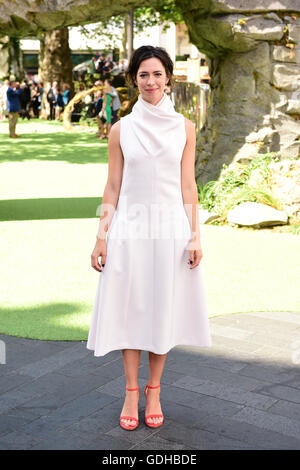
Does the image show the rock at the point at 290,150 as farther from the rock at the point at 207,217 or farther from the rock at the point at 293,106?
the rock at the point at 207,217

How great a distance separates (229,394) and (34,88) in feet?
95.9

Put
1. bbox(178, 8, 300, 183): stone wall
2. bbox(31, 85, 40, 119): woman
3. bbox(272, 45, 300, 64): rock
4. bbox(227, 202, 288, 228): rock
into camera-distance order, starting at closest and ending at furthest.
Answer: bbox(227, 202, 288, 228): rock < bbox(178, 8, 300, 183): stone wall < bbox(272, 45, 300, 64): rock < bbox(31, 85, 40, 119): woman

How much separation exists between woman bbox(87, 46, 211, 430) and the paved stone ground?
0.88 feet

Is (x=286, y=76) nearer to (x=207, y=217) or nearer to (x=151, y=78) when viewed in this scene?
(x=207, y=217)

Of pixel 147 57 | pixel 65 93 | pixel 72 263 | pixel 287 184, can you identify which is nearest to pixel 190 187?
pixel 147 57

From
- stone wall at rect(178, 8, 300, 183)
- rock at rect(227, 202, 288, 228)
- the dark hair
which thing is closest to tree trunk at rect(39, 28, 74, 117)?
stone wall at rect(178, 8, 300, 183)

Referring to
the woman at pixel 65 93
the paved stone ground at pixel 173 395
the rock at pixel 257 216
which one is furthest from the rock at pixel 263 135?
the woman at pixel 65 93

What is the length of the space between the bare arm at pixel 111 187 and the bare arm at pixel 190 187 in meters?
0.34

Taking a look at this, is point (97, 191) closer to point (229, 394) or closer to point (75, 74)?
point (229, 394)

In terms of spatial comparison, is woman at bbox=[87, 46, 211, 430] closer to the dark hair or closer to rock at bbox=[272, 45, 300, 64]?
the dark hair

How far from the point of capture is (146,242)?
345 centimetres

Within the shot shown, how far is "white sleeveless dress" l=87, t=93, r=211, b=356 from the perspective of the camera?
11.2 feet

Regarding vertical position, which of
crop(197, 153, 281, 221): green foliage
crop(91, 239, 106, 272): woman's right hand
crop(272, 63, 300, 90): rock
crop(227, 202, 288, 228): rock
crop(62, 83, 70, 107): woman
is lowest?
crop(227, 202, 288, 228): rock

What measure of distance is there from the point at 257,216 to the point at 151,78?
5.79 meters
